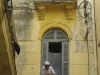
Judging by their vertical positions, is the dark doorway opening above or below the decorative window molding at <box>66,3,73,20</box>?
below

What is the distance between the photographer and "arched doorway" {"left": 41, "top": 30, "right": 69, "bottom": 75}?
11.5 metres

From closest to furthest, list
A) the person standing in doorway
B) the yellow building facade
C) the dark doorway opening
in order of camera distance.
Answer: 1. the person standing in doorway
2. the yellow building facade
3. the dark doorway opening

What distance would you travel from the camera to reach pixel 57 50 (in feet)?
→ 38.9

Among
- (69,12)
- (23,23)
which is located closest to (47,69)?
(23,23)

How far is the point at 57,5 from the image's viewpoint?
460 inches

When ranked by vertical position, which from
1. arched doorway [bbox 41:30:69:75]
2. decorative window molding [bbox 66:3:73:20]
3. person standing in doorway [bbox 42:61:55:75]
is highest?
decorative window molding [bbox 66:3:73:20]

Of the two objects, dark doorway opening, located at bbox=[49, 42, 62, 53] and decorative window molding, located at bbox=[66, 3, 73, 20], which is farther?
dark doorway opening, located at bbox=[49, 42, 62, 53]

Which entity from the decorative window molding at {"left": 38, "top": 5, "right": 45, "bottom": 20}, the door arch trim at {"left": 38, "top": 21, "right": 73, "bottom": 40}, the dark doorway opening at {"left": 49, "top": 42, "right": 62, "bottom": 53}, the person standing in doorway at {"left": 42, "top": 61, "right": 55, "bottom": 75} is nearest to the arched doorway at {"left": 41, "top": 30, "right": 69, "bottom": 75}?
the dark doorway opening at {"left": 49, "top": 42, "right": 62, "bottom": 53}

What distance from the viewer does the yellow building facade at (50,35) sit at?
1126 cm

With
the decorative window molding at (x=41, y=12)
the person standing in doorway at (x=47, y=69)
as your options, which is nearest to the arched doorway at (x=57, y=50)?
the decorative window molding at (x=41, y=12)

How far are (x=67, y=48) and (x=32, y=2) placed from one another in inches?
92.6

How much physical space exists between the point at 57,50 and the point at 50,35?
664 mm

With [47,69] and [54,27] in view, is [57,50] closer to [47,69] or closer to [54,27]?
[54,27]

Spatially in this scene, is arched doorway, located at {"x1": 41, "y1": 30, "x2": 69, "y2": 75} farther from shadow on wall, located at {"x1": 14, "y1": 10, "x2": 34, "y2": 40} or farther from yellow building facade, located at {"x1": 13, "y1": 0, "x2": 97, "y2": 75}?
shadow on wall, located at {"x1": 14, "y1": 10, "x2": 34, "y2": 40}
